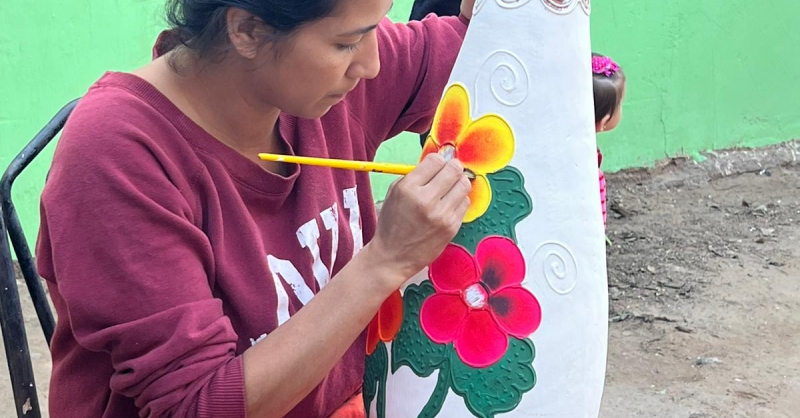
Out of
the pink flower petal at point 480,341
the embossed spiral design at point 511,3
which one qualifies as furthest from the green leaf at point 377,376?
the embossed spiral design at point 511,3

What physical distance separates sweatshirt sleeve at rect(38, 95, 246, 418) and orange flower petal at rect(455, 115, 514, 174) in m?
0.34

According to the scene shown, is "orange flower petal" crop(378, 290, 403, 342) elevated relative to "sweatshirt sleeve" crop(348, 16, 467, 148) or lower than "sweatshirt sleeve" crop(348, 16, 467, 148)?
lower

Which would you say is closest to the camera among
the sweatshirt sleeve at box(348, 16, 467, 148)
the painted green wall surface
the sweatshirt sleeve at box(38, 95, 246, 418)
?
the sweatshirt sleeve at box(38, 95, 246, 418)

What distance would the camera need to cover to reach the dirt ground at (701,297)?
2768mm

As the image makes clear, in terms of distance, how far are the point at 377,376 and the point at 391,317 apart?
76 mm

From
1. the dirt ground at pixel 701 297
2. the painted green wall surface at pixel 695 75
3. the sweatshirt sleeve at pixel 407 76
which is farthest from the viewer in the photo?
the painted green wall surface at pixel 695 75

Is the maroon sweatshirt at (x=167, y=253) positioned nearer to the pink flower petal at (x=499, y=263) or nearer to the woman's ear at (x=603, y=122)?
the pink flower petal at (x=499, y=263)

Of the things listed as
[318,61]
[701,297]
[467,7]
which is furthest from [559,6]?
[701,297]

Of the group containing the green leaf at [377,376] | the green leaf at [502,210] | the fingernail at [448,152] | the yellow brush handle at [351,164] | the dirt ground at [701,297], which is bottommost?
the dirt ground at [701,297]

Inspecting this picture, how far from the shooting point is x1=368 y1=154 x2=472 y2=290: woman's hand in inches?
41.2

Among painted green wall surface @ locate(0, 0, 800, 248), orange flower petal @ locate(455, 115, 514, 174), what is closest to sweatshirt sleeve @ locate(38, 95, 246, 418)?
orange flower petal @ locate(455, 115, 514, 174)

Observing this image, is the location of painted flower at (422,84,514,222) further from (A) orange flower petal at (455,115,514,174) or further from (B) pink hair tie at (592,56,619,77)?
(B) pink hair tie at (592,56,619,77)

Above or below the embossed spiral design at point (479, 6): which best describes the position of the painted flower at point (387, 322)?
below

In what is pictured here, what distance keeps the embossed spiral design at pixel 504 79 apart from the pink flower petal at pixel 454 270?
0.17 m
